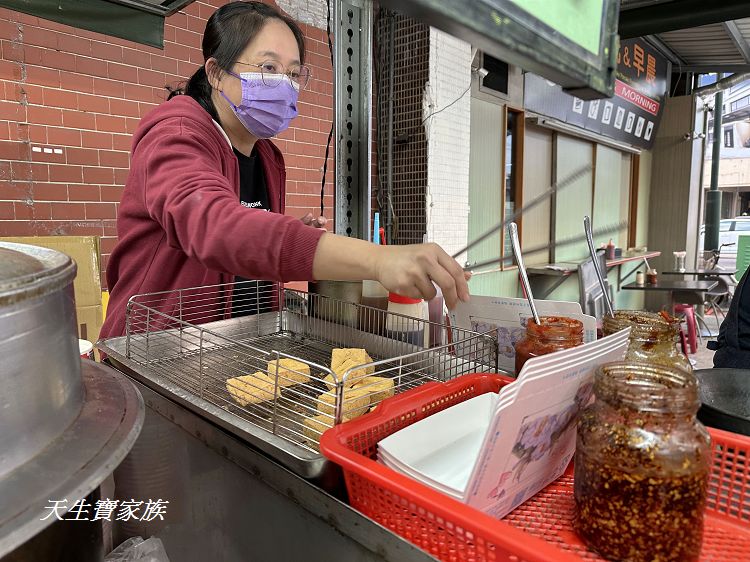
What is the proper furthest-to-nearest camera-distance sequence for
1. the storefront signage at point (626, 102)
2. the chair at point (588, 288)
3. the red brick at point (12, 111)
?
the storefront signage at point (626, 102) < the chair at point (588, 288) < the red brick at point (12, 111)

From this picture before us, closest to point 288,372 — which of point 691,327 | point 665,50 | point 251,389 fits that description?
point 251,389

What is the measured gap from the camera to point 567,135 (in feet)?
18.1

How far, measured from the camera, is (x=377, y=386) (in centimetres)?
98

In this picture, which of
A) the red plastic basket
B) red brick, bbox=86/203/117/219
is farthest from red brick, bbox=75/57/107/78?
the red plastic basket

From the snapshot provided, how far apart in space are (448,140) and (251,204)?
2462 mm

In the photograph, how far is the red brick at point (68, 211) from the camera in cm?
261

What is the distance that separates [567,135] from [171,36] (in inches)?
164

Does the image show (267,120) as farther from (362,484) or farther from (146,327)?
(362,484)

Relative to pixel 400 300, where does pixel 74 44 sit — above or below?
above

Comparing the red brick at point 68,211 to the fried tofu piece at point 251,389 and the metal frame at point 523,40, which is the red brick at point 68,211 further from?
the metal frame at point 523,40

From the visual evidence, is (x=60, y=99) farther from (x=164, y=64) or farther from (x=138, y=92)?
(x=164, y=64)

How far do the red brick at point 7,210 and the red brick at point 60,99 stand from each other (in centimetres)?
52

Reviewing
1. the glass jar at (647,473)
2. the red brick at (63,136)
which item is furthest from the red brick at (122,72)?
the glass jar at (647,473)

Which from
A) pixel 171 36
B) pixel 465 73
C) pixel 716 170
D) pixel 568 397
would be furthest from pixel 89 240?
pixel 716 170
